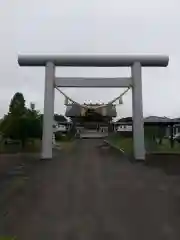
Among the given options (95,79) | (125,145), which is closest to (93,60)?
(95,79)

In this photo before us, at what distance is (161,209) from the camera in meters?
10.3

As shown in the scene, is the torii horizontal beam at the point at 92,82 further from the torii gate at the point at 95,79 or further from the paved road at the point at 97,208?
the paved road at the point at 97,208

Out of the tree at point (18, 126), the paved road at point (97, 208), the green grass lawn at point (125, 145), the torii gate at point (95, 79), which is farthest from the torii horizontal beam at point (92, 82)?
the tree at point (18, 126)

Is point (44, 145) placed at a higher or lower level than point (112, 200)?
higher

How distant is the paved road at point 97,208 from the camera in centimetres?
803

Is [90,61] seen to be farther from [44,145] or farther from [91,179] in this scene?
[91,179]

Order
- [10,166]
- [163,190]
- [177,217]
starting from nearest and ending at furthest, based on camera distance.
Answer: [177,217] → [163,190] → [10,166]

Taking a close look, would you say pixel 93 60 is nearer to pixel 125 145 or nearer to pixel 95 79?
pixel 95 79

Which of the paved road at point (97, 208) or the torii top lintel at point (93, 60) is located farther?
the torii top lintel at point (93, 60)

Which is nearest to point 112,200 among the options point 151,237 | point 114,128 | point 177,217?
point 177,217

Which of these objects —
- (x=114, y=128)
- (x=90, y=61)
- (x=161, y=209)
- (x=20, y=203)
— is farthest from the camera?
(x=114, y=128)

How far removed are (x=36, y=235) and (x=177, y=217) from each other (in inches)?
122

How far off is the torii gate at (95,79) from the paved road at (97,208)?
776cm

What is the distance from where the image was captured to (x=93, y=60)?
24.2 metres
